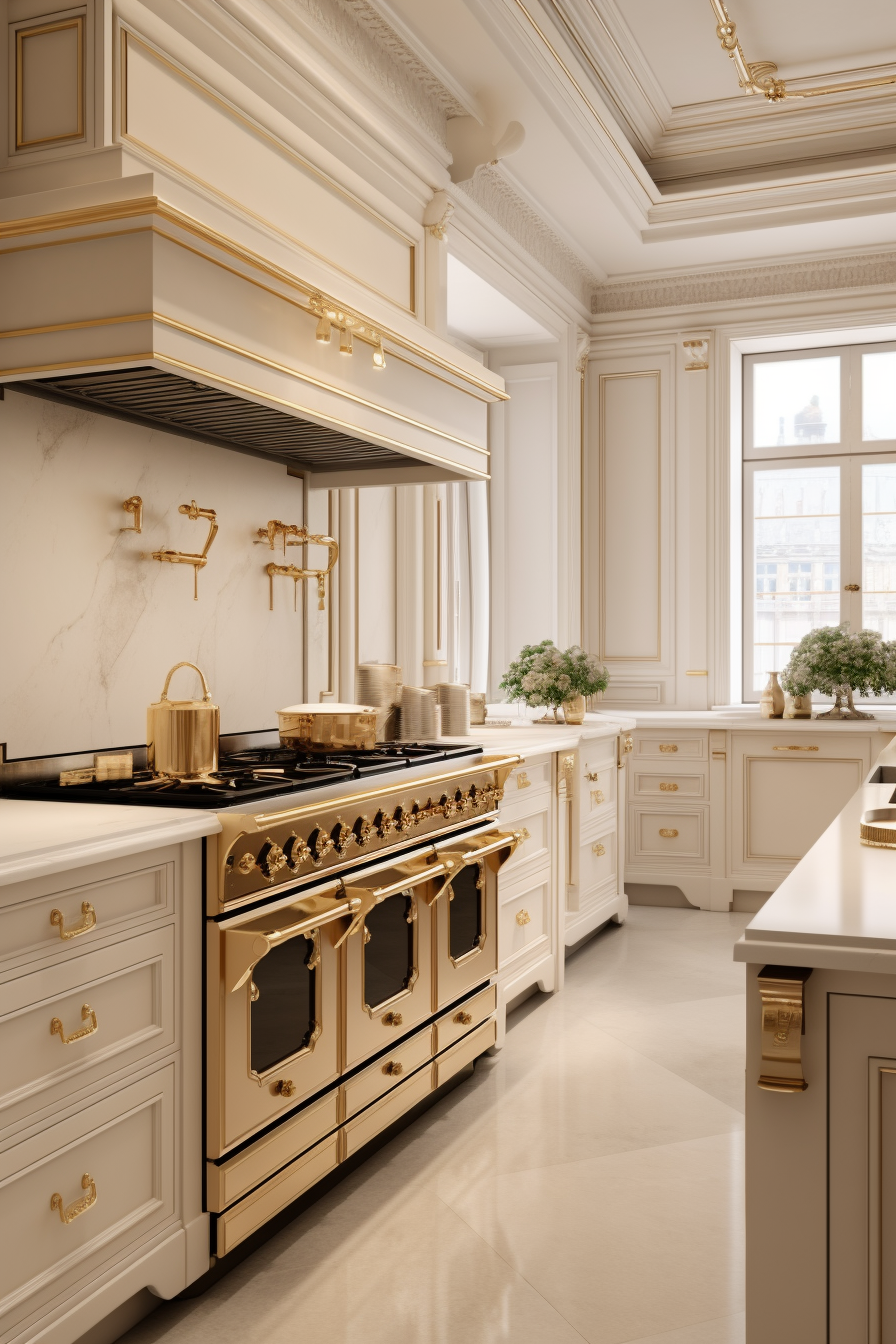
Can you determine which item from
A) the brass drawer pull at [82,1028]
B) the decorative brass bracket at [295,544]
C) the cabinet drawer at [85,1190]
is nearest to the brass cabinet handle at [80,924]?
the brass drawer pull at [82,1028]

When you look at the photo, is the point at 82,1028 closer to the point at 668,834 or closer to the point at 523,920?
the point at 523,920

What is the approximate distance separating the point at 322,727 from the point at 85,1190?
1.34 m

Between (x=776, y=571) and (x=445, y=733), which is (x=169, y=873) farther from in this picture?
(x=776, y=571)

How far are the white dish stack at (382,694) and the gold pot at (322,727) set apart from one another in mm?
516

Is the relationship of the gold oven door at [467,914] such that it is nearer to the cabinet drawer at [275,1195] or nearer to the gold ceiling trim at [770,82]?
the cabinet drawer at [275,1195]

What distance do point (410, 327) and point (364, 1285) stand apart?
213 cm

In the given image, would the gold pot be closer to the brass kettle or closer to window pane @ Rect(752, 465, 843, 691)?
the brass kettle

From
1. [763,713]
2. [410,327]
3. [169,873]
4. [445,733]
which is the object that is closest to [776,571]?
[763,713]

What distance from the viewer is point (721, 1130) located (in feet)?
9.18

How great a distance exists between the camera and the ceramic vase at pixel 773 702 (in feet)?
17.7

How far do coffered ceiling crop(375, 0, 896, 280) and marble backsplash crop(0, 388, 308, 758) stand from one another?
5.37 ft

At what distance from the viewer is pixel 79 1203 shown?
1.69 metres

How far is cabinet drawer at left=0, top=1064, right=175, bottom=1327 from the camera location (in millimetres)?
1574

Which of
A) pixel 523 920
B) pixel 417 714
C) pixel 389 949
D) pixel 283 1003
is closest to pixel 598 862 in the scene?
pixel 523 920
